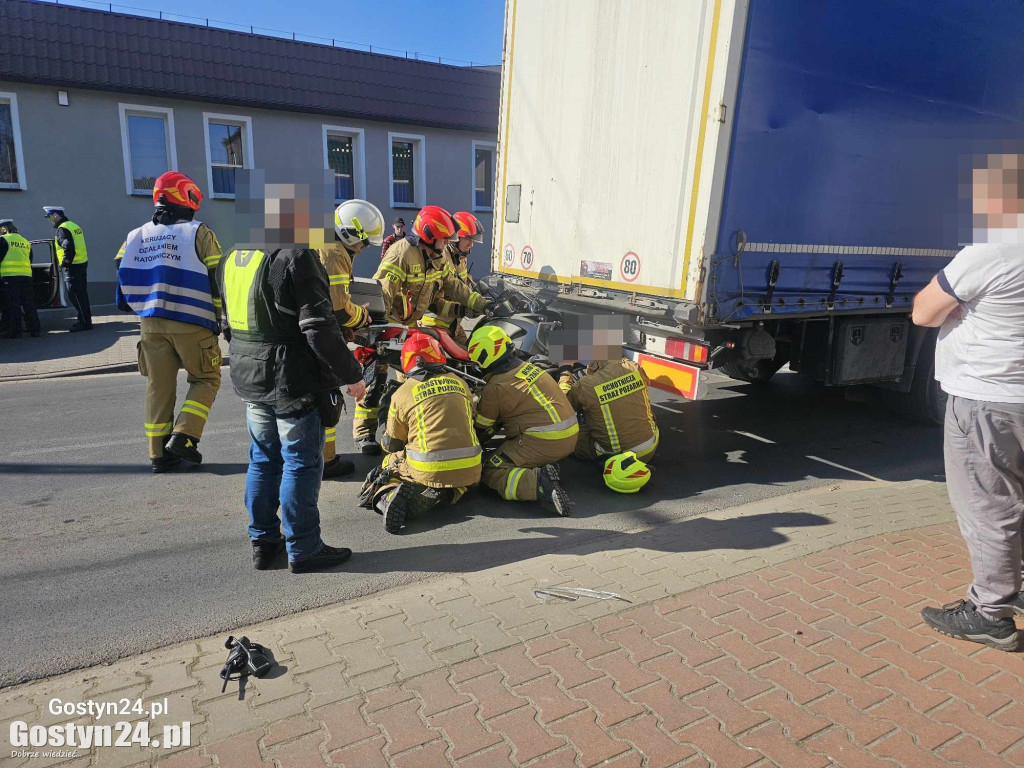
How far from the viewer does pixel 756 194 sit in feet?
16.3

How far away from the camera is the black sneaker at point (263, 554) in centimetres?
370

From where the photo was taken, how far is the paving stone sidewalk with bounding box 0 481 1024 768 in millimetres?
2359

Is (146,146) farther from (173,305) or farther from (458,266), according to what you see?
(173,305)

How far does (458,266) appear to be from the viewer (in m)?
6.75

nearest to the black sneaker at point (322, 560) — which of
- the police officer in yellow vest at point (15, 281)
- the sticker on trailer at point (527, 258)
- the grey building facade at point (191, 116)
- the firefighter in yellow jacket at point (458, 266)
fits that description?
the firefighter in yellow jacket at point (458, 266)

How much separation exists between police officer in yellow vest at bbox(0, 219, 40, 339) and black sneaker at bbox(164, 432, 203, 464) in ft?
22.6

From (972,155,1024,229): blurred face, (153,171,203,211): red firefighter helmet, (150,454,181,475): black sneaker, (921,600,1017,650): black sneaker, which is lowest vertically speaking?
(150,454,181,475): black sneaker

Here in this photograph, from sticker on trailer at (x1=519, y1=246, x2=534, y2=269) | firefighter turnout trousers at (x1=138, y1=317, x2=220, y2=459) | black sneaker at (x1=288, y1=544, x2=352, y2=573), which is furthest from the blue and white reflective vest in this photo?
sticker on trailer at (x1=519, y1=246, x2=534, y2=269)

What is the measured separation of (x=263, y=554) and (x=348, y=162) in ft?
43.9

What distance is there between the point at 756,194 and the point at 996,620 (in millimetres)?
3055

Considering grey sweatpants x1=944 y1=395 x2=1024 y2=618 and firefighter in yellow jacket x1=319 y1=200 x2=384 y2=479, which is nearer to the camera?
grey sweatpants x1=944 y1=395 x2=1024 y2=618

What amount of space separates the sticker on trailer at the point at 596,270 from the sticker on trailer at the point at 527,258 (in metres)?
0.73

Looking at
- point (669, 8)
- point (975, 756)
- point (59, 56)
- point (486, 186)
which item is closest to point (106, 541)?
point (975, 756)

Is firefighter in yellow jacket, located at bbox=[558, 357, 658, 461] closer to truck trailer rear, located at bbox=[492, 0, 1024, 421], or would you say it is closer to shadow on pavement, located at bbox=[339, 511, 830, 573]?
truck trailer rear, located at bbox=[492, 0, 1024, 421]
